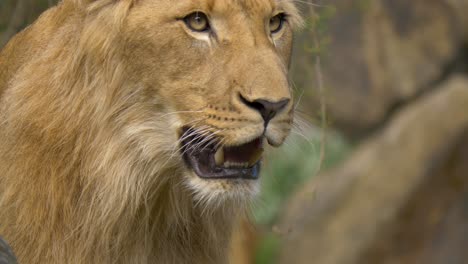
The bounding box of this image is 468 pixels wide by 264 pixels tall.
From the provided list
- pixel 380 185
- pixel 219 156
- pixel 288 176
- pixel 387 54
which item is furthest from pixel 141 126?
pixel 380 185

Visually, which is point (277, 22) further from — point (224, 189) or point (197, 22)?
point (224, 189)

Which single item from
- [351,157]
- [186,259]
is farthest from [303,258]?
[186,259]

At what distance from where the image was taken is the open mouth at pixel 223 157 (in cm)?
435

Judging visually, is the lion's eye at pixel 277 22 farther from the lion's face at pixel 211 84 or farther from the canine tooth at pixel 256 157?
the canine tooth at pixel 256 157

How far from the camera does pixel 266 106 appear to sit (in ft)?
13.7

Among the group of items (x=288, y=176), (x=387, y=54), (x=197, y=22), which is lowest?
(x=288, y=176)

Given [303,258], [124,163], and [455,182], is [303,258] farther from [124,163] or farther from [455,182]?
[124,163]

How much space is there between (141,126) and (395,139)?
22.8 feet

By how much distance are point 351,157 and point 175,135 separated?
7.32m

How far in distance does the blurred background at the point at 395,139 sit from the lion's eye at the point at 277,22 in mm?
6059

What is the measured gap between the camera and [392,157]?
1140cm

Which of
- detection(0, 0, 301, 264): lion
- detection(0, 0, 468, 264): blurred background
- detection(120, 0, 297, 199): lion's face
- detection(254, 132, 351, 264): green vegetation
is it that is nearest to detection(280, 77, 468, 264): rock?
detection(0, 0, 468, 264): blurred background

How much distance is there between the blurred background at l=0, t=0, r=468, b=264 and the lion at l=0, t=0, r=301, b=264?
5937 millimetres

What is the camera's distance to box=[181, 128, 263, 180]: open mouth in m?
4.35
